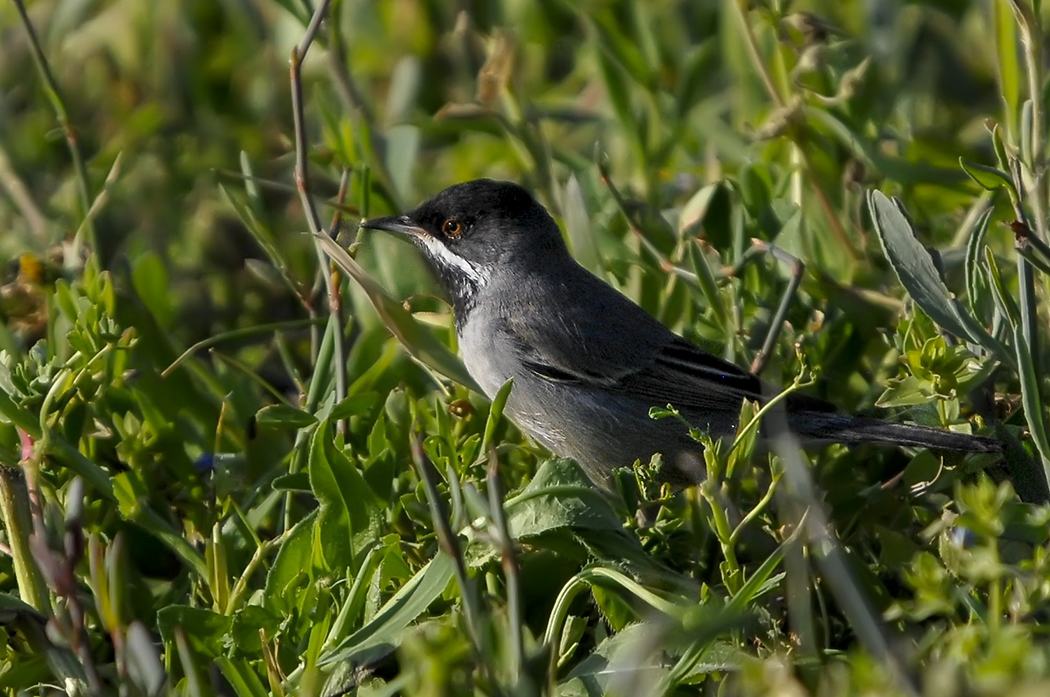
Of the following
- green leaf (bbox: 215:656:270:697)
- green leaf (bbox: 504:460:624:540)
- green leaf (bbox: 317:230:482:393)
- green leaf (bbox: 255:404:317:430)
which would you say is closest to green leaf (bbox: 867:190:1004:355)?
green leaf (bbox: 504:460:624:540)

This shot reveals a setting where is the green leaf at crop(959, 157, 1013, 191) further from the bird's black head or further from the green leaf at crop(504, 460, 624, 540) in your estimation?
the bird's black head

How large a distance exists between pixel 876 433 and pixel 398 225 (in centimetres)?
160

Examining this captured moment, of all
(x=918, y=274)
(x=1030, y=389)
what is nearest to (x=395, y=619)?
(x=1030, y=389)

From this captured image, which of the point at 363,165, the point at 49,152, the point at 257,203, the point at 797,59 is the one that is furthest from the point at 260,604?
the point at 49,152

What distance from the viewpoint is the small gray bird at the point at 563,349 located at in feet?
12.5

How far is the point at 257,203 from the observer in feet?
12.3

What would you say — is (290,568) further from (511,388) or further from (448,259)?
(448,259)

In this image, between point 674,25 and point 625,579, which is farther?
point 674,25

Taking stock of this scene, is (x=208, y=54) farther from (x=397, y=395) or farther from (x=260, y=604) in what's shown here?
(x=260, y=604)

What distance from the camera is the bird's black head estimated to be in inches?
167

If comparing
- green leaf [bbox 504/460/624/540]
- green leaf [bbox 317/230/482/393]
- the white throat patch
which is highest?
green leaf [bbox 317/230/482/393]

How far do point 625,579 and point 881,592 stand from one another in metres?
0.79

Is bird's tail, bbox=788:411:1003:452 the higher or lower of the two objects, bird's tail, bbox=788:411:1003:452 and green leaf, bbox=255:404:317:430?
the lower

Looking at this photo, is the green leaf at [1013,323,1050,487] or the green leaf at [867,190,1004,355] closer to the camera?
the green leaf at [1013,323,1050,487]
